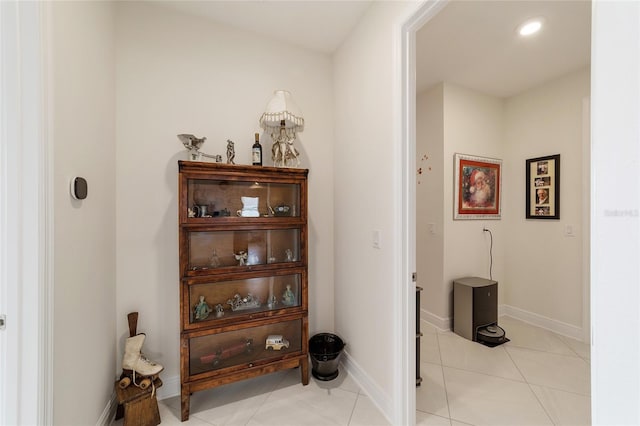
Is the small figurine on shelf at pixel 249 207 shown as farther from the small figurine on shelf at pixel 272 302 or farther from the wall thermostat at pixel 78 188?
the wall thermostat at pixel 78 188

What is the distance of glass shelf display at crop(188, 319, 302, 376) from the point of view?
1.73m

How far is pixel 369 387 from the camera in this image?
1849mm

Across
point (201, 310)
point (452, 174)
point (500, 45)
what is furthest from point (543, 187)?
point (201, 310)

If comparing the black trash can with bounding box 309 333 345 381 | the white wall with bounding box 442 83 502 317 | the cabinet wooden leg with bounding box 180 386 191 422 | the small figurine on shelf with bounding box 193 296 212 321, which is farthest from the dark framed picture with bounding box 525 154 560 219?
the cabinet wooden leg with bounding box 180 386 191 422

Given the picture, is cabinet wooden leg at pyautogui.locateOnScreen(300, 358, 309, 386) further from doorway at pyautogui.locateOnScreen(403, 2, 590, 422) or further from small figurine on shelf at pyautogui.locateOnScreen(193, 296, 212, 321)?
doorway at pyautogui.locateOnScreen(403, 2, 590, 422)

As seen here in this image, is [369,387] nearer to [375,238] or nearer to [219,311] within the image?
[375,238]

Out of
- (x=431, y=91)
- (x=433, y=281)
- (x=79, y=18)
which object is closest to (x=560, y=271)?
(x=433, y=281)

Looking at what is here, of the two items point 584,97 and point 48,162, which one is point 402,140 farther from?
point 584,97

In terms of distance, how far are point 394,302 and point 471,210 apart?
202cm

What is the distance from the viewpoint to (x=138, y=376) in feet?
5.29

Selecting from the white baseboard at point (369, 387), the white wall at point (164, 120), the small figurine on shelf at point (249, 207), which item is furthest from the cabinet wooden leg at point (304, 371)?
the small figurine on shelf at point (249, 207)

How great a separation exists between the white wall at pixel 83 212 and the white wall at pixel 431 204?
2.92 metres

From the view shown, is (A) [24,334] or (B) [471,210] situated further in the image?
(B) [471,210]

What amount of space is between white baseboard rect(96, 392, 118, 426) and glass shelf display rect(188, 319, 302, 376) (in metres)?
A: 0.48
